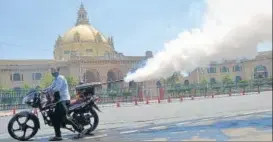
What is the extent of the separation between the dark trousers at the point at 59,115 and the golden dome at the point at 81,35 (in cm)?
8892

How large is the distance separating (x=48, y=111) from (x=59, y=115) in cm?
37

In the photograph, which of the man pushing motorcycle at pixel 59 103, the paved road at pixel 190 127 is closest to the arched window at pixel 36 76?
the paved road at pixel 190 127

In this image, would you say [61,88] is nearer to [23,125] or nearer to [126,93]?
[23,125]

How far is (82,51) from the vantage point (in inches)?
3765

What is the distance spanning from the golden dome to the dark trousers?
88916mm

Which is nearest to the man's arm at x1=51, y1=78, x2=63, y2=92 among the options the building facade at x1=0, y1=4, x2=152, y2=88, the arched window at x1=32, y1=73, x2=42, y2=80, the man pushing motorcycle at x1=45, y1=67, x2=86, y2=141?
the man pushing motorcycle at x1=45, y1=67, x2=86, y2=141

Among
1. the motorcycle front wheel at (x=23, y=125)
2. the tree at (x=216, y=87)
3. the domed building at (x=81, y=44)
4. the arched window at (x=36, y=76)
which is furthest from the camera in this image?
the domed building at (x=81, y=44)

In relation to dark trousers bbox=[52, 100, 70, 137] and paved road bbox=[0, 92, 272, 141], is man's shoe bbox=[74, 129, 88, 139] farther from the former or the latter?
dark trousers bbox=[52, 100, 70, 137]

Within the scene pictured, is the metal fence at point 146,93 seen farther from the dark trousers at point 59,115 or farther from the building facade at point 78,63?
the building facade at point 78,63

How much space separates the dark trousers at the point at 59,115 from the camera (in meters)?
8.59

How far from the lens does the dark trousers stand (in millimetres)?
8586

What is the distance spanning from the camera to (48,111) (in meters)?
8.83

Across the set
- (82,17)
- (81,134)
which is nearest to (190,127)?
(81,134)

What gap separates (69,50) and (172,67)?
8904 centimetres
